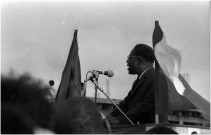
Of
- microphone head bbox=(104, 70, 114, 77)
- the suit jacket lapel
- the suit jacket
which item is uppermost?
microphone head bbox=(104, 70, 114, 77)

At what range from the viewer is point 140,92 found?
4285 millimetres

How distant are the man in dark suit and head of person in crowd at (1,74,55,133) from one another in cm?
283

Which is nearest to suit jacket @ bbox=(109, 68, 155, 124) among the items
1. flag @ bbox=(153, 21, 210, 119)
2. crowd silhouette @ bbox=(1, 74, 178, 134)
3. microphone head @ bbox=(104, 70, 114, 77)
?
microphone head @ bbox=(104, 70, 114, 77)

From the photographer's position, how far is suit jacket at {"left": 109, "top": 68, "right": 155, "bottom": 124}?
4.08 meters

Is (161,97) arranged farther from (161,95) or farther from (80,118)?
(80,118)

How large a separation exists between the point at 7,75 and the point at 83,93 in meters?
3.07

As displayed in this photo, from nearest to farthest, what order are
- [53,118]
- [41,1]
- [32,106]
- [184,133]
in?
[32,106] → [53,118] → [184,133] → [41,1]

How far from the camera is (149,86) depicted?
4234 millimetres

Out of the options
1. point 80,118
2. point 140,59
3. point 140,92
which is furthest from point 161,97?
point 80,118

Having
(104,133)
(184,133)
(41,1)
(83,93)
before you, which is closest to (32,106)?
(104,133)

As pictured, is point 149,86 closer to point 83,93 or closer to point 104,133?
point 83,93

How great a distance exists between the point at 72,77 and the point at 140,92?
2.04ft

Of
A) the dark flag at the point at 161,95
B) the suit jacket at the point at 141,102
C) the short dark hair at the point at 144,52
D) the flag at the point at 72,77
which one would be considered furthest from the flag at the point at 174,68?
the flag at the point at 72,77

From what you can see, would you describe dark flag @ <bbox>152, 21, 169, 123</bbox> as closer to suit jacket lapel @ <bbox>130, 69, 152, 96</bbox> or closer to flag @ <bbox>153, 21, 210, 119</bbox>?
flag @ <bbox>153, 21, 210, 119</bbox>
